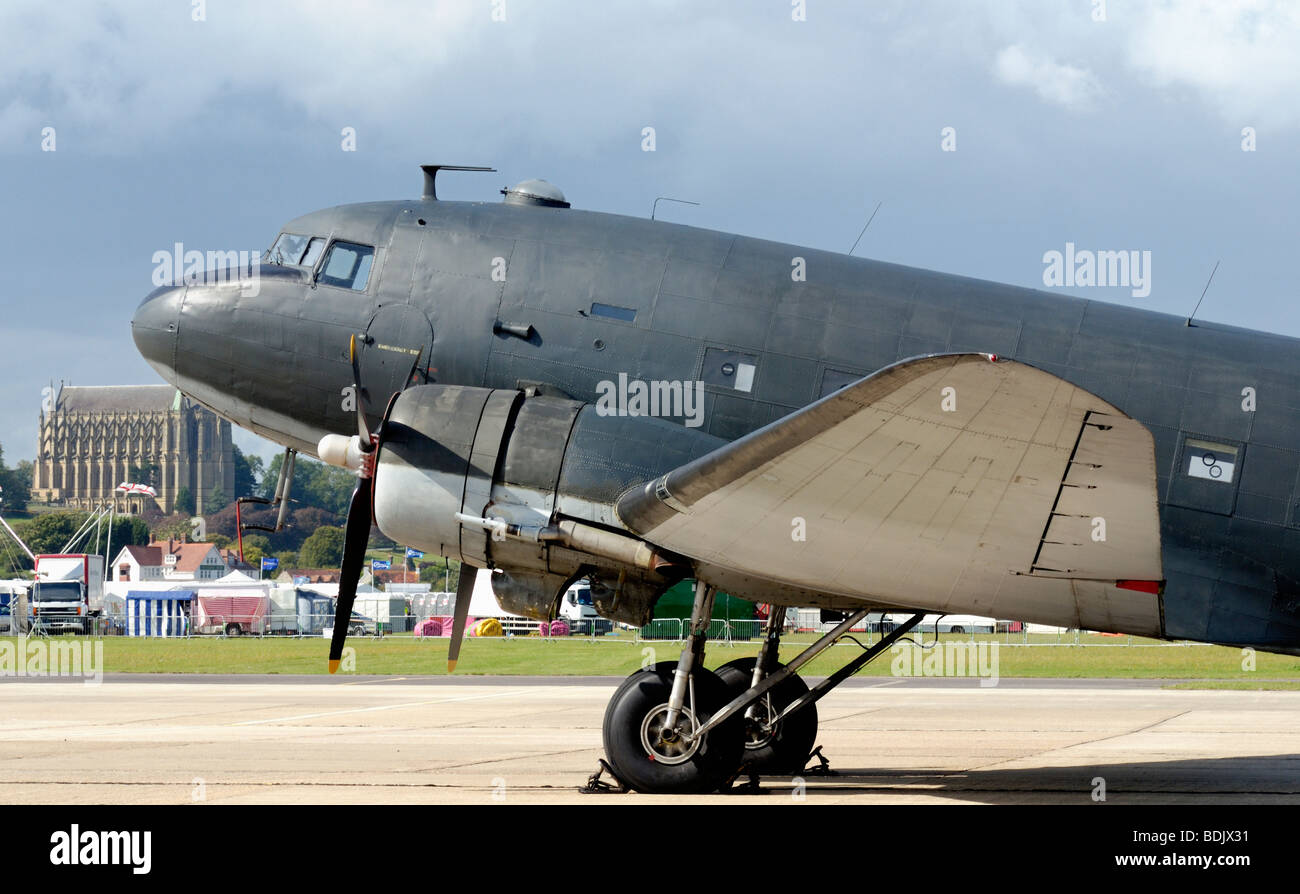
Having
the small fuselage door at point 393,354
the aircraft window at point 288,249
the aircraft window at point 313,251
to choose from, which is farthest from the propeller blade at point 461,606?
the aircraft window at point 288,249

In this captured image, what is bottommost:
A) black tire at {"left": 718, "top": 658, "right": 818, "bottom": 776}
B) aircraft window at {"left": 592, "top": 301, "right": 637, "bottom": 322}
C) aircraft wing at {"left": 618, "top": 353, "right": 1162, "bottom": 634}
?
black tire at {"left": 718, "top": 658, "right": 818, "bottom": 776}

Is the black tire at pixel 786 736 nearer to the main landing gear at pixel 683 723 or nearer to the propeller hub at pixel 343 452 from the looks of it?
the main landing gear at pixel 683 723

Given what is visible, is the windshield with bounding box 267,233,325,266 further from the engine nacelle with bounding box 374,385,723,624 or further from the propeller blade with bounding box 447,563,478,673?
the propeller blade with bounding box 447,563,478,673

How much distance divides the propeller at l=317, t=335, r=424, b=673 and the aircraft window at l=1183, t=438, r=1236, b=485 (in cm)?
782

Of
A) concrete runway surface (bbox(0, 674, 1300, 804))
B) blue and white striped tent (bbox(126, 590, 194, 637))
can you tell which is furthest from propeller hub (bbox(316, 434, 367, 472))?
blue and white striped tent (bbox(126, 590, 194, 637))

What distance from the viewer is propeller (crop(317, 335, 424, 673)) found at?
1253cm

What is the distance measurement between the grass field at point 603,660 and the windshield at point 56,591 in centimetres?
3686

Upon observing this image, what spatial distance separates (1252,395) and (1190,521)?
142 cm

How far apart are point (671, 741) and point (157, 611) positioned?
337 feet

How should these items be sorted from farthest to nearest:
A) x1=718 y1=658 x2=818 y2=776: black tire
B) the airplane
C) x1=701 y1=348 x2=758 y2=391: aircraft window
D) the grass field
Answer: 1. the grass field
2. x1=718 y1=658 x2=818 y2=776: black tire
3. x1=701 y1=348 x2=758 y2=391: aircraft window
4. the airplane

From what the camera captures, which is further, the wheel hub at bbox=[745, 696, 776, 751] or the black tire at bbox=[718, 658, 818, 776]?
the black tire at bbox=[718, 658, 818, 776]
